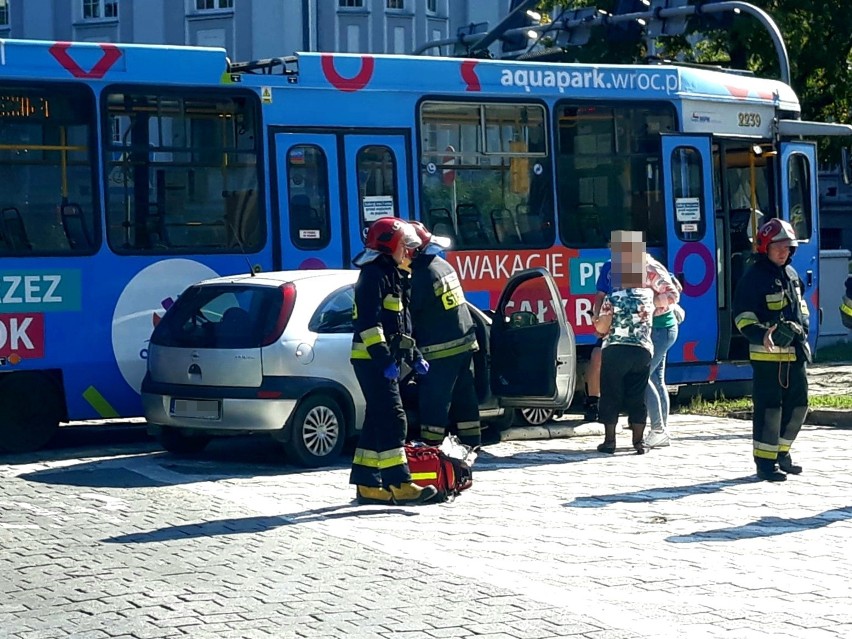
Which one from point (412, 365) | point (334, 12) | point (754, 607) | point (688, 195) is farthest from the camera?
point (334, 12)

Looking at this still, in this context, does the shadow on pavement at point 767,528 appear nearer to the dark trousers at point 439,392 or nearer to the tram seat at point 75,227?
the dark trousers at point 439,392

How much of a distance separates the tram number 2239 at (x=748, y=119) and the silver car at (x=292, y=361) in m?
5.91

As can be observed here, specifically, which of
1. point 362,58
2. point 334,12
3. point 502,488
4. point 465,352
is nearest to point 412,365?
point 465,352

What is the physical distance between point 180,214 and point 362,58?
2.38m

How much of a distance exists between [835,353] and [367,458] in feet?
52.4

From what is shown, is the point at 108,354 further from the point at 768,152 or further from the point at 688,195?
the point at 768,152

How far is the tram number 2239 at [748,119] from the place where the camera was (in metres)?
18.4

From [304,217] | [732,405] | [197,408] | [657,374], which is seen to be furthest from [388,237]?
[732,405]

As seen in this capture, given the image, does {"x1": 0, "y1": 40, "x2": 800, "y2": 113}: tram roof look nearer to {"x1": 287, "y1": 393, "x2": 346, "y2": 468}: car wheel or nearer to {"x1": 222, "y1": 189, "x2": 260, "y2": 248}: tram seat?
{"x1": 222, "y1": 189, "x2": 260, "y2": 248}: tram seat

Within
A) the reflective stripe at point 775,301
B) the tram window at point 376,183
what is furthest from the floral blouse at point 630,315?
the tram window at point 376,183

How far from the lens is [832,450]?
13.7 metres

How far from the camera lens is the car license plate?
1271 centimetres

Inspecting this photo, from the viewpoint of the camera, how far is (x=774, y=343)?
11.6 metres

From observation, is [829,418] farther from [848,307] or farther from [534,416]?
[848,307]
